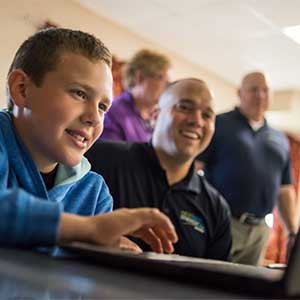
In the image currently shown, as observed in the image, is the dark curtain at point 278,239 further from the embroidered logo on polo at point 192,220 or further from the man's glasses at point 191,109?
the embroidered logo on polo at point 192,220

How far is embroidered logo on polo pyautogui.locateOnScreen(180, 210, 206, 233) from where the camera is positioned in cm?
154

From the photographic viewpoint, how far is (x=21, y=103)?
2.93 feet

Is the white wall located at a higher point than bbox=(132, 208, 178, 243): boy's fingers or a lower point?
higher

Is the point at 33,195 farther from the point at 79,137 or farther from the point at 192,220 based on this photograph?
the point at 192,220

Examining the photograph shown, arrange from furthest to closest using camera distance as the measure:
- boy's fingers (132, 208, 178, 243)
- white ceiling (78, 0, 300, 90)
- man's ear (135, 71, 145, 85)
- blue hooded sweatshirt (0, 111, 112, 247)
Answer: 1. white ceiling (78, 0, 300, 90)
2. man's ear (135, 71, 145, 85)
3. boy's fingers (132, 208, 178, 243)
4. blue hooded sweatshirt (0, 111, 112, 247)

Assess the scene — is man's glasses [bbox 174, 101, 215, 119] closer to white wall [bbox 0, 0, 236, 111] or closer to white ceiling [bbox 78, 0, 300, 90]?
white wall [bbox 0, 0, 236, 111]

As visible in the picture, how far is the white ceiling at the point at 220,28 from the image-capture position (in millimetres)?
3129

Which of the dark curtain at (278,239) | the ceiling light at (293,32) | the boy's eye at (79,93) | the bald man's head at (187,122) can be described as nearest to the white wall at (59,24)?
the bald man's head at (187,122)

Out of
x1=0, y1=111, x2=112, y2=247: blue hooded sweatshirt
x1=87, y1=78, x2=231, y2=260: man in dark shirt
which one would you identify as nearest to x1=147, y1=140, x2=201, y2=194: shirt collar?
x1=87, y1=78, x2=231, y2=260: man in dark shirt

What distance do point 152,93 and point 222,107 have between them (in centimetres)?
265

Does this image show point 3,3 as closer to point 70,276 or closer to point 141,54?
point 141,54

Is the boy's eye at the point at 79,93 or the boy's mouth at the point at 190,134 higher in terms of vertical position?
the boy's mouth at the point at 190,134

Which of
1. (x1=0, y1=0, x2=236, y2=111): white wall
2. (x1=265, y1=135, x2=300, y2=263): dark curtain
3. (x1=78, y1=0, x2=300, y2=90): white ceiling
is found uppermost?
(x1=78, y1=0, x2=300, y2=90): white ceiling

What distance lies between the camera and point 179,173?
1663 millimetres
